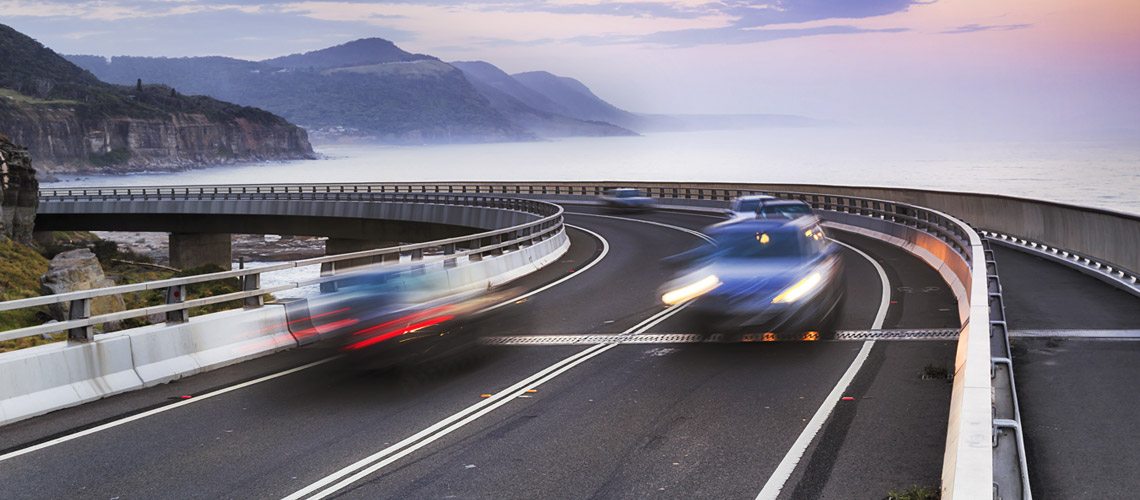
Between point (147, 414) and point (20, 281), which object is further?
point (20, 281)

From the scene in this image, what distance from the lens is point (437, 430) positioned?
9.09 metres

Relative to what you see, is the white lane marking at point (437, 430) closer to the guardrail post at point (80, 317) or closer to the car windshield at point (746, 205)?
the guardrail post at point (80, 317)

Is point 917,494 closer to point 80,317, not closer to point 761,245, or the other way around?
point 761,245

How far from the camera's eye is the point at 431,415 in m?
9.72

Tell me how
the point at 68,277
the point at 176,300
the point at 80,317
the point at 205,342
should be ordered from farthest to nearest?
the point at 68,277 < the point at 205,342 < the point at 176,300 < the point at 80,317

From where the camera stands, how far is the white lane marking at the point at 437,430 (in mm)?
7422

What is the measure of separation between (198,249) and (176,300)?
66.6 metres

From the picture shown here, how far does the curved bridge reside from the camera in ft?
23.9

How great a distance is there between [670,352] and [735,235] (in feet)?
5.98

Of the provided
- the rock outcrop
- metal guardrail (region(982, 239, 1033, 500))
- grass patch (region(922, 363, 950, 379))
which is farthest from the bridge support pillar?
metal guardrail (region(982, 239, 1033, 500))

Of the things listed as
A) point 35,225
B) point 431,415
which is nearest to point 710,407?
point 431,415

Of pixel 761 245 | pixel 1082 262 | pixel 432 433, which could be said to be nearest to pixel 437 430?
pixel 432 433

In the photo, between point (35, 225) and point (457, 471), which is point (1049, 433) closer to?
point (457, 471)

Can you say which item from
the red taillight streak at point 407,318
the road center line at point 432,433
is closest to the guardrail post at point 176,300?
the red taillight streak at point 407,318
